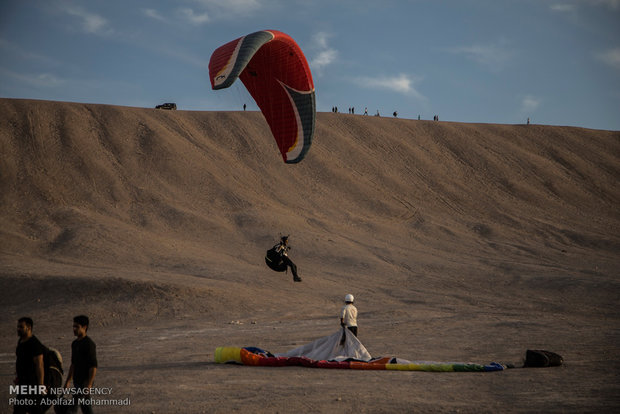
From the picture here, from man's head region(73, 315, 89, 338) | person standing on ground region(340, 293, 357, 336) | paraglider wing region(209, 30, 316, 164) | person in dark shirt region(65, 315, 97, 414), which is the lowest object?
person standing on ground region(340, 293, 357, 336)

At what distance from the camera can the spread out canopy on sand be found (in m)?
9.76

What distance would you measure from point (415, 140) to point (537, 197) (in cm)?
1236

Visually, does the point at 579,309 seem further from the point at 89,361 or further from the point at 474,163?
the point at 474,163

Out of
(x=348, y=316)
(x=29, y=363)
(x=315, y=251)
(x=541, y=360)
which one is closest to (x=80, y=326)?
(x=29, y=363)

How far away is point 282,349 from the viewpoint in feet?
41.4

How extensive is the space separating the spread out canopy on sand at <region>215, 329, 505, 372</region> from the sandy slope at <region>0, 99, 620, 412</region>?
0.35m

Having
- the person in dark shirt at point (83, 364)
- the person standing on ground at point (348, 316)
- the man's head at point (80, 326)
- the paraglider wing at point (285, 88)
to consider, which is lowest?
the person standing on ground at point (348, 316)

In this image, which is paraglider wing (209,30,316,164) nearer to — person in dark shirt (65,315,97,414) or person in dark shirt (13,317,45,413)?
person in dark shirt (65,315,97,414)

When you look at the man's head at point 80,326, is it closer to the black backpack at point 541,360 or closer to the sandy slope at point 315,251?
the sandy slope at point 315,251

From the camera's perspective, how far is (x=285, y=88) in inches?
490

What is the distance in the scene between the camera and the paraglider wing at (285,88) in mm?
12055

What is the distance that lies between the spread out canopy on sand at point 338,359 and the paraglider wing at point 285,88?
3850mm

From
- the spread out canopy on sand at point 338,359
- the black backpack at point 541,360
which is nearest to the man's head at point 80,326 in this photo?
the spread out canopy on sand at point 338,359

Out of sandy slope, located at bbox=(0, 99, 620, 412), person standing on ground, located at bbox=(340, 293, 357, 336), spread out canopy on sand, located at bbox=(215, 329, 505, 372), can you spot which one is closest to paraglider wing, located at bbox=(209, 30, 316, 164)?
person standing on ground, located at bbox=(340, 293, 357, 336)
